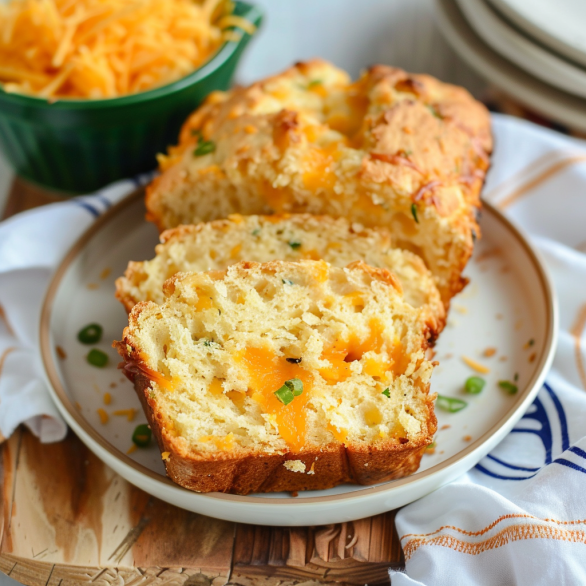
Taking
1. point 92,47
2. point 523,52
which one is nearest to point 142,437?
point 92,47

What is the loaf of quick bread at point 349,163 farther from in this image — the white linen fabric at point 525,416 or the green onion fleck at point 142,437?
the green onion fleck at point 142,437

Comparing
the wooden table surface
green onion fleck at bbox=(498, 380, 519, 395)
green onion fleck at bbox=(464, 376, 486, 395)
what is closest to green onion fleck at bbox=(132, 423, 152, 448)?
the wooden table surface

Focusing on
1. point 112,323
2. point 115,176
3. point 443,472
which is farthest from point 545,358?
point 115,176

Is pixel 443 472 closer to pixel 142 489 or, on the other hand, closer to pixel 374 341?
pixel 374 341

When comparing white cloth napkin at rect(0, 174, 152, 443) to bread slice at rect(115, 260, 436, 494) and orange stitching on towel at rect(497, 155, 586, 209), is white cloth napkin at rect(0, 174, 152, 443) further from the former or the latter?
orange stitching on towel at rect(497, 155, 586, 209)

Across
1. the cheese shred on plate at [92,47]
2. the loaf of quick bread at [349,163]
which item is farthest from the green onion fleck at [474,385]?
the cheese shred on plate at [92,47]

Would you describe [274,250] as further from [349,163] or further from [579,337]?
[579,337]

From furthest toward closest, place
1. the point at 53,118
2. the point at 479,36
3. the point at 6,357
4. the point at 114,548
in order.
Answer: the point at 479,36, the point at 53,118, the point at 6,357, the point at 114,548
